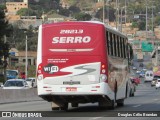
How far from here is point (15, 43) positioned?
5915 inches

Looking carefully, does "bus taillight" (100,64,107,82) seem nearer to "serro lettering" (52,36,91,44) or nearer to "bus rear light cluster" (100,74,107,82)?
"bus rear light cluster" (100,74,107,82)

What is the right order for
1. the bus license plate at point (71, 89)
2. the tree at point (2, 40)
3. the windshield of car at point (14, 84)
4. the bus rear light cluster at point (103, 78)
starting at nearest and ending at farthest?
1. the bus license plate at point (71, 89)
2. the bus rear light cluster at point (103, 78)
3. the windshield of car at point (14, 84)
4. the tree at point (2, 40)

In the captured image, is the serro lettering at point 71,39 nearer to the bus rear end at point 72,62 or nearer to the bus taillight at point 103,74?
the bus rear end at point 72,62

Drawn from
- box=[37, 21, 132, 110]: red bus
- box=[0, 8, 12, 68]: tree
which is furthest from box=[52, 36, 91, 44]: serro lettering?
box=[0, 8, 12, 68]: tree

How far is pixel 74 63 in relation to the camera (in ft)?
95.3

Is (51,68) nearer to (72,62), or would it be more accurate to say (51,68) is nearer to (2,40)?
(72,62)

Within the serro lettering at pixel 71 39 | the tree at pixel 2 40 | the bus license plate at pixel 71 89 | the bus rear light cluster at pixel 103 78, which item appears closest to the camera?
the bus license plate at pixel 71 89

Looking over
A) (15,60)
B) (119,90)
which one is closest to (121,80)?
(119,90)

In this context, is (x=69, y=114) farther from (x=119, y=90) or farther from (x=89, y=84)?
(x=119, y=90)

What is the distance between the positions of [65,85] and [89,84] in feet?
3.14

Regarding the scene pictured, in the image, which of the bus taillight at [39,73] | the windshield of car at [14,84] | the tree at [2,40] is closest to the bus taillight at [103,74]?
the bus taillight at [39,73]

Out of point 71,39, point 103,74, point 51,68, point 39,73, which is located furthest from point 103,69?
point 39,73

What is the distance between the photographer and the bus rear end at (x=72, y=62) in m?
28.8

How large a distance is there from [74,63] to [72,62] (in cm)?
9
